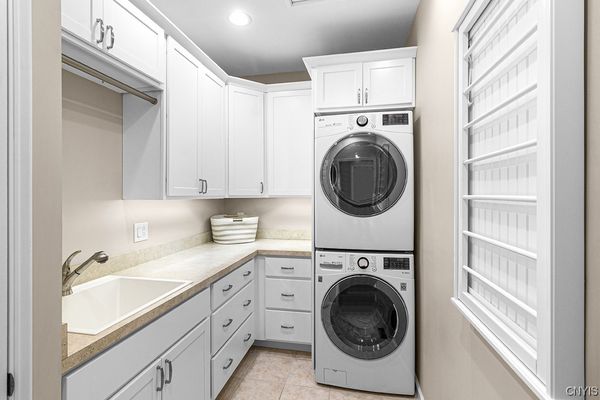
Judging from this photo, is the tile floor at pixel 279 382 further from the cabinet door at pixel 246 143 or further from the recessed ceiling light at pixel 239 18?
the recessed ceiling light at pixel 239 18

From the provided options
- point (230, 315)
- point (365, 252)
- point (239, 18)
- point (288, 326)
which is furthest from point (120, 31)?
point (288, 326)

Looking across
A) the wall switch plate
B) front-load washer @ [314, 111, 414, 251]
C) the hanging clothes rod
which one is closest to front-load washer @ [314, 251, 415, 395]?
front-load washer @ [314, 111, 414, 251]

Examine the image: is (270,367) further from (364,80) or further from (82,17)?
(82,17)

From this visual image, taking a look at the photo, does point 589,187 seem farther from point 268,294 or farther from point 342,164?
point 268,294

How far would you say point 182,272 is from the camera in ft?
6.22

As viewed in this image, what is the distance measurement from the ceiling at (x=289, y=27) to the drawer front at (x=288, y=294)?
2012 millimetres

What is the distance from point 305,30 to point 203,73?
2.83 ft

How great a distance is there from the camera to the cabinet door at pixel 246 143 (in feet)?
9.09

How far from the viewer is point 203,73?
7.70ft

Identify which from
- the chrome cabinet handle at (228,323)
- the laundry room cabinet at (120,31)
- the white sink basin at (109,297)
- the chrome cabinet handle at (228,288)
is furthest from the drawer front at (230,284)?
the laundry room cabinet at (120,31)

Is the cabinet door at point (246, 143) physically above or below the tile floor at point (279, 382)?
above

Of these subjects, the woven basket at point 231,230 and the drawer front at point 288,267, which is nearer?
the drawer front at point 288,267

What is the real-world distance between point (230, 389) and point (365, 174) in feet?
5.83

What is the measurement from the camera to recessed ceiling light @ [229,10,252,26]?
2.21 m
